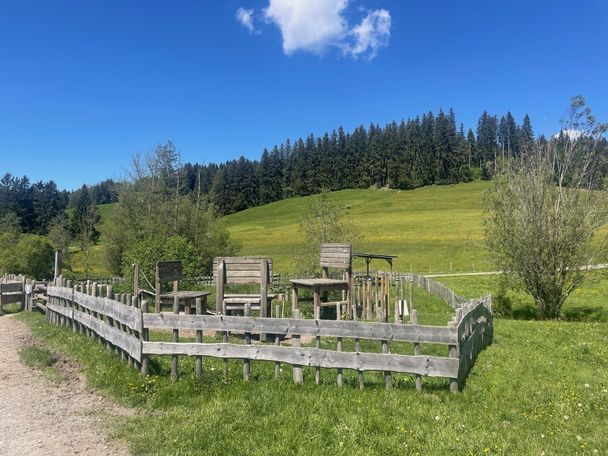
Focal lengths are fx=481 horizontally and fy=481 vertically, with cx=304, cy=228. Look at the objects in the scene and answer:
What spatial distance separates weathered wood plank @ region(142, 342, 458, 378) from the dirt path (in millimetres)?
1323

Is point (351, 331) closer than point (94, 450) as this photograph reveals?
No

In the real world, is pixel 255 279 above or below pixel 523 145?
below

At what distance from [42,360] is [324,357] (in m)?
5.78

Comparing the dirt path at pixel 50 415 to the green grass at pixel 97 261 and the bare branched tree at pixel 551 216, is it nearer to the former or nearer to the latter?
the bare branched tree at pixel 551 216

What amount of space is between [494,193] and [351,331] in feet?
52.9

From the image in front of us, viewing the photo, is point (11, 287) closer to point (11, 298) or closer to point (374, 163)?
point (11, 298)

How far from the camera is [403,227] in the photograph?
6856 cm

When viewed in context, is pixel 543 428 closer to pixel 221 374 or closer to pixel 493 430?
pixel 493 430


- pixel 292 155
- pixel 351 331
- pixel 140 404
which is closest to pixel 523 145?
pixel 351 331

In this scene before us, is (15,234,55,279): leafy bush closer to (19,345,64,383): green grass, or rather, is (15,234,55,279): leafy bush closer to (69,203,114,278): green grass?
(69,203,114,278): green grass

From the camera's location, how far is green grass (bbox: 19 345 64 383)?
8.51 meters

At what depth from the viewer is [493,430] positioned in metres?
5.95

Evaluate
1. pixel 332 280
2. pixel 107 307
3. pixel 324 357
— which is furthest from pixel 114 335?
pixel 332 280

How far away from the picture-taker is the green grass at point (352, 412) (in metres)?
5.47
